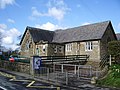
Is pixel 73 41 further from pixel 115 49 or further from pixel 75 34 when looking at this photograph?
pixel 115 49

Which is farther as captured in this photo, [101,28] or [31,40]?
[31,40]

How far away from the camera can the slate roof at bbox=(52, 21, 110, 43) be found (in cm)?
3216

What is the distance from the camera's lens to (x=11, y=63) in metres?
26.4

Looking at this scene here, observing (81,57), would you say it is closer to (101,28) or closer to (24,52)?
(101,28)

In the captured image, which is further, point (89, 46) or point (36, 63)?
point (89, 46)

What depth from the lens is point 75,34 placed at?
3694 cm

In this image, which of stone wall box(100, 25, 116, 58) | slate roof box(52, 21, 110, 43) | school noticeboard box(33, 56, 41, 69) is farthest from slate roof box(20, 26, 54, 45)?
school noticeboard box(33, 56, 41, 69)

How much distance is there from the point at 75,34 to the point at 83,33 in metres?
2.12

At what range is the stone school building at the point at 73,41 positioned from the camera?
104 feet

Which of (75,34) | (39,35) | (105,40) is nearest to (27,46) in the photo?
(39,35)

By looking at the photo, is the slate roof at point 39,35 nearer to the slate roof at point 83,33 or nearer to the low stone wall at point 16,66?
the slate roof at point 83,33

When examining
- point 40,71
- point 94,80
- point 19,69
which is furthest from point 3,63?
point 94,80

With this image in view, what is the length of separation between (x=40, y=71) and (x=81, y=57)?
12202 mm

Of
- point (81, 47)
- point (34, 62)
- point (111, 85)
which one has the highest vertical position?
point (81, 47)
